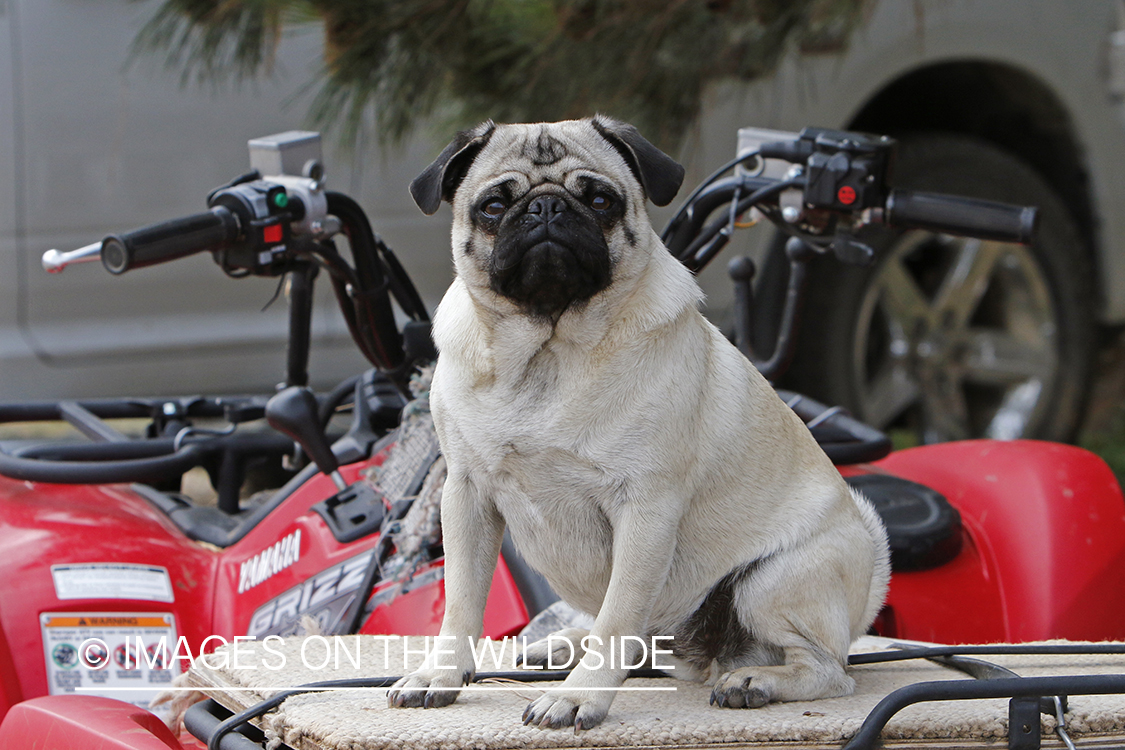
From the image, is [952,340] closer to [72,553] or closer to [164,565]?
[164,565]

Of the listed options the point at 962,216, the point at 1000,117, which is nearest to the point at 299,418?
the point at 962,216

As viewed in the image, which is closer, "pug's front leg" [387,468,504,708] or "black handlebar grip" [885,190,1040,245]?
"pug's front leg" [387,468,504,708]

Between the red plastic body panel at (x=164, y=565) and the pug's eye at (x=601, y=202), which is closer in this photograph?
the pug's eye at (x=601, y=202)

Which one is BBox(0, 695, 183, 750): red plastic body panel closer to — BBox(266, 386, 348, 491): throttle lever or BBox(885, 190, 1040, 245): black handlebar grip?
BBox(266, 386, 348, 491): throttle lever

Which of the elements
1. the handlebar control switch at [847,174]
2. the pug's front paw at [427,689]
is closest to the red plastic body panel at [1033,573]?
the handlebar control switch at [847,174]

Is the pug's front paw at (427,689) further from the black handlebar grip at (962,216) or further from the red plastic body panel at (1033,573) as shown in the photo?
the black handlebar grip at (962,216)

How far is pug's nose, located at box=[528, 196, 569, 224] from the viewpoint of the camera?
1272 mm

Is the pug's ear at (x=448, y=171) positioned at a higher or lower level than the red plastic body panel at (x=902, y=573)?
higher

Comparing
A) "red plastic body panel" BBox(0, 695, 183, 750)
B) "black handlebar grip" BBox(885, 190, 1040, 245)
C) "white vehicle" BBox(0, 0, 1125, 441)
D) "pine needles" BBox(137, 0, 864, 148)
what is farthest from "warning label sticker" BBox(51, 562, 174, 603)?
"white vehicle" BBox(0, 0, 1125, 441)

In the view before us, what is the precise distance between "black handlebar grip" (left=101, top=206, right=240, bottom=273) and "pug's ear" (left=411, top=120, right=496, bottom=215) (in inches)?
16.1

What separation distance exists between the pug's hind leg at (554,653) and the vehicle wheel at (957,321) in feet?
8.83

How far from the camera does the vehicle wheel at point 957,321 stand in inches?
157

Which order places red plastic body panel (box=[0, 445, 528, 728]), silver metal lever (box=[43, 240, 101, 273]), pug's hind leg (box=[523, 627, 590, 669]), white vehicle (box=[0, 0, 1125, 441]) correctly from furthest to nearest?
white vehicle (box=[0, 0, 1125, 441])
red plastic body panel (box=[0, 445, 528, 728])
silver metal lever (box=[43, 240, 101, 273])
pug's hind leg (box=[523, 627, 590, 669])

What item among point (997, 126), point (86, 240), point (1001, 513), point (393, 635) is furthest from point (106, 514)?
point (997, 126)
